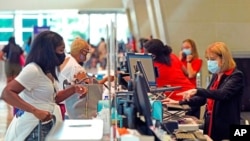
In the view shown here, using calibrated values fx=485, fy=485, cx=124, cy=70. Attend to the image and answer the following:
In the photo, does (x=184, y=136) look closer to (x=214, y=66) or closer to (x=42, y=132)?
(x=42, y=132)

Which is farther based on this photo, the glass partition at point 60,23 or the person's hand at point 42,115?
the glass partition at point 60,23

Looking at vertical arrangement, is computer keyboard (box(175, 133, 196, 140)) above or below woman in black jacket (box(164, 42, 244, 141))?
below

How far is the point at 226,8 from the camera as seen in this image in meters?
7.91

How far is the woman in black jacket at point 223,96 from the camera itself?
3.63m

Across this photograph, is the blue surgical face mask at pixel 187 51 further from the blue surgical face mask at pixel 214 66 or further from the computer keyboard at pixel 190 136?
the computer keyboard at pixel 190 136

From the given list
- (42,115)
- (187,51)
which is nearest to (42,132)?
(42,115)

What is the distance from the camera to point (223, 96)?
3.60m

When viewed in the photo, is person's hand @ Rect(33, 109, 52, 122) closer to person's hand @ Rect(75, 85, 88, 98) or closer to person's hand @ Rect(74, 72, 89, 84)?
person's hand @ Rect(75, 85, 88, 98)

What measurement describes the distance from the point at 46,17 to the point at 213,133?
14.9 m

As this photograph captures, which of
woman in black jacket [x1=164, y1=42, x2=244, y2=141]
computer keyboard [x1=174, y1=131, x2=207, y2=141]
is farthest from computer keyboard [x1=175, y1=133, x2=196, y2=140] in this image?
woman in black jacket [x1=164, y1=42, x2=244, y2=141]

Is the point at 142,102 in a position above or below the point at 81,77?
below

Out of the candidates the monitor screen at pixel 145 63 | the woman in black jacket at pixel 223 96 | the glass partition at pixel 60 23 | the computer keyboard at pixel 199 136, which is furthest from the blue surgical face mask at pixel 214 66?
the glass partition at pixel 60 23

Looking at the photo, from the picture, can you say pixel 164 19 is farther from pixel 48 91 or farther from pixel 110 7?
pixel 110 7

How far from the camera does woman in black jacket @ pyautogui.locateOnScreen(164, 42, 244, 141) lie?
363cm
